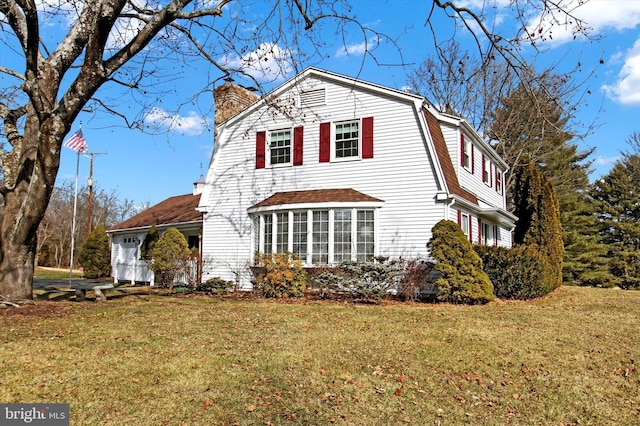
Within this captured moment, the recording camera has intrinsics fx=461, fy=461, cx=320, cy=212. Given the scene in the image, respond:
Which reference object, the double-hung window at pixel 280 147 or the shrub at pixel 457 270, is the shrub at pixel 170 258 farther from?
the shrub at pixel 457 270

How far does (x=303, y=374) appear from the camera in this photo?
18.5ft

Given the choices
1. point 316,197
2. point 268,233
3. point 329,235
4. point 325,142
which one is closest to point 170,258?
point 268,233

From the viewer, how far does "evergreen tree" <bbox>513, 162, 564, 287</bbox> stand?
16.4 metres

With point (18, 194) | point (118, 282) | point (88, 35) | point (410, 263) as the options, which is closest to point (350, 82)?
point (410, 263)

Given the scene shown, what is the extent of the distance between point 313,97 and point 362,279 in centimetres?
643

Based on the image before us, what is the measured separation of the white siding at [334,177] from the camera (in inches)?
531

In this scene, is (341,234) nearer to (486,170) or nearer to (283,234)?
(283,234)

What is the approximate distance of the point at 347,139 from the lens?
48.2 feet

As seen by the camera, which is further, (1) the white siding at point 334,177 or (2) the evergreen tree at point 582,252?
(2) the evergreen tree at point 582,252

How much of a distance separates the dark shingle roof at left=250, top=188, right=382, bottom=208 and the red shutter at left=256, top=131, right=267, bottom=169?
134 centimetres

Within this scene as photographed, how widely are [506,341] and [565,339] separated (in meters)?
1.14

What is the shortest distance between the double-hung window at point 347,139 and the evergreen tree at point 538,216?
22.6ft

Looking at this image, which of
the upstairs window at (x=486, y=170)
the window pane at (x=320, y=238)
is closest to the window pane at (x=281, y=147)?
the window pane at (x=320, y=238)

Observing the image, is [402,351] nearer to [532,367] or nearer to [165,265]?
[532,367]
